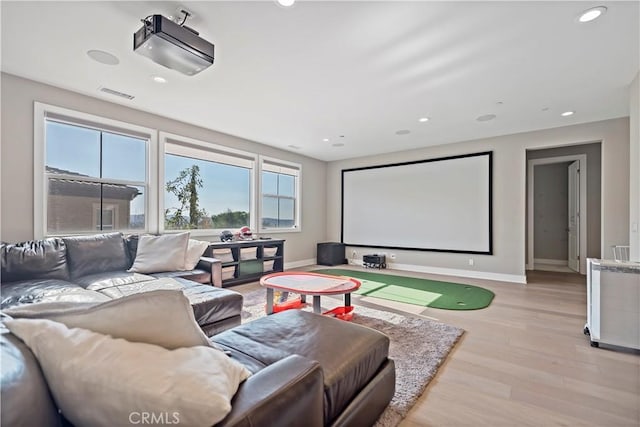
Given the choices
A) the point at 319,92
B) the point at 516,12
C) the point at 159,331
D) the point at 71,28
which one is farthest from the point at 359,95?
the point at 159,331

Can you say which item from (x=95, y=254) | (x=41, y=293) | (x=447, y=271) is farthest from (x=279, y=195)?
(x=41, y=293)

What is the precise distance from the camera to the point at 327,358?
1376mm

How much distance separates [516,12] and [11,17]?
151 inches

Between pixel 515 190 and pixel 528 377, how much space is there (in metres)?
4.02

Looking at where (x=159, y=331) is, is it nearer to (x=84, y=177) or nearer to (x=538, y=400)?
(x=538, y=400)

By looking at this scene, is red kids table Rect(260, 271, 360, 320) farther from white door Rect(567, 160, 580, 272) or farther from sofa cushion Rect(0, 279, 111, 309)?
white door Rect(567, 160, 580, 272)

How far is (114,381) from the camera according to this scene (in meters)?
0.71

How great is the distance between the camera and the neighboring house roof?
345 centimetres

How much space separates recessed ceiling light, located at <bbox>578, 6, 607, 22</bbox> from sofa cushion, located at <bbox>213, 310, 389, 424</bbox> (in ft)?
9.17

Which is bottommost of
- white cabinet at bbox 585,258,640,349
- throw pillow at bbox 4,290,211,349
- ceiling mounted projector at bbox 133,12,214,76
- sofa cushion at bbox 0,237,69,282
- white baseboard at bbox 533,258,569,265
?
white baseboard at bbox 533,258,569,265

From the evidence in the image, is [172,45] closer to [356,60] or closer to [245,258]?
[356,60]

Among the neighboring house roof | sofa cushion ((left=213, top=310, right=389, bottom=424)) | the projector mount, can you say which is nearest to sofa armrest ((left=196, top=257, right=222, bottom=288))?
the neighboring house roof

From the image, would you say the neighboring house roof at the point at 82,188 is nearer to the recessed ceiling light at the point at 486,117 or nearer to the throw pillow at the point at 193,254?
the throw pillow at the point at 193,254

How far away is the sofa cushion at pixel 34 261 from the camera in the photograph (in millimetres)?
2672
